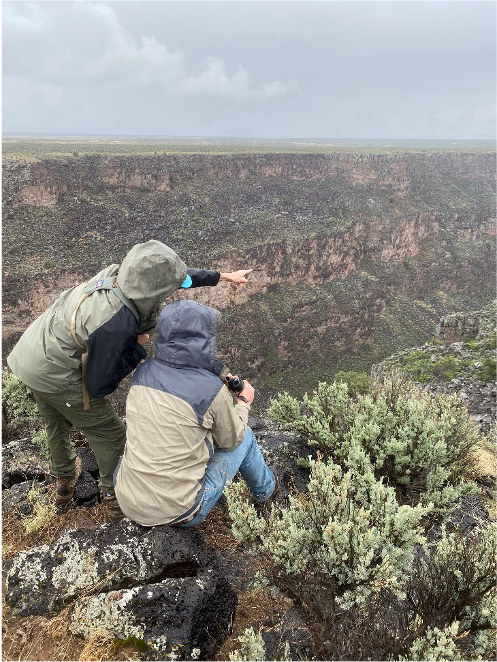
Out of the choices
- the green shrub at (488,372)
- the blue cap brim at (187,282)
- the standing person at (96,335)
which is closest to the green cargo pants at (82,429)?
the standing person at (96,335)

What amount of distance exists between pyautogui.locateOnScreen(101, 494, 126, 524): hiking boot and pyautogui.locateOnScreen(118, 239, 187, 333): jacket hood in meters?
1.79

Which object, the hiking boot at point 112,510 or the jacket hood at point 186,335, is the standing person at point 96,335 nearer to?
the jacket hood at point 186,335

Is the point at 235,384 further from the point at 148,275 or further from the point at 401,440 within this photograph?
the point at 401,440

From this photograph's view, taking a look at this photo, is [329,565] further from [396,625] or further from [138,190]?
[138,190]

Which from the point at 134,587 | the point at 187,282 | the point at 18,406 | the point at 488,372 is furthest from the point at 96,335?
the point at 488,372

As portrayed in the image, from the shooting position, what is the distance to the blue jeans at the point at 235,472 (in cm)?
318

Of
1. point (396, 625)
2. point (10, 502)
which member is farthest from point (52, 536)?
point (396, 625)

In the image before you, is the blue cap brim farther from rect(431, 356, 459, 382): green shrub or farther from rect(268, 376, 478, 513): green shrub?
rect(431, 356, 459, 382): green shrub

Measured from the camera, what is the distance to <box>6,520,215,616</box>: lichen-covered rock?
9.09ft

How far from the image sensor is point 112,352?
3004 millimetres

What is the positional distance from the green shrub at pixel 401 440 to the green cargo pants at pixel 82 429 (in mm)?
2028

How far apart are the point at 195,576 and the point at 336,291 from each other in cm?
4304

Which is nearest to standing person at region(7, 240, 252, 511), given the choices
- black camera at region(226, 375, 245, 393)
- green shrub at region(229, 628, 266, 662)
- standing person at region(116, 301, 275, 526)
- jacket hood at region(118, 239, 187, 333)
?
jacket hood at region(118, 239, 187, 333)

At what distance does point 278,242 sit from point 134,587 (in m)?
41.3
